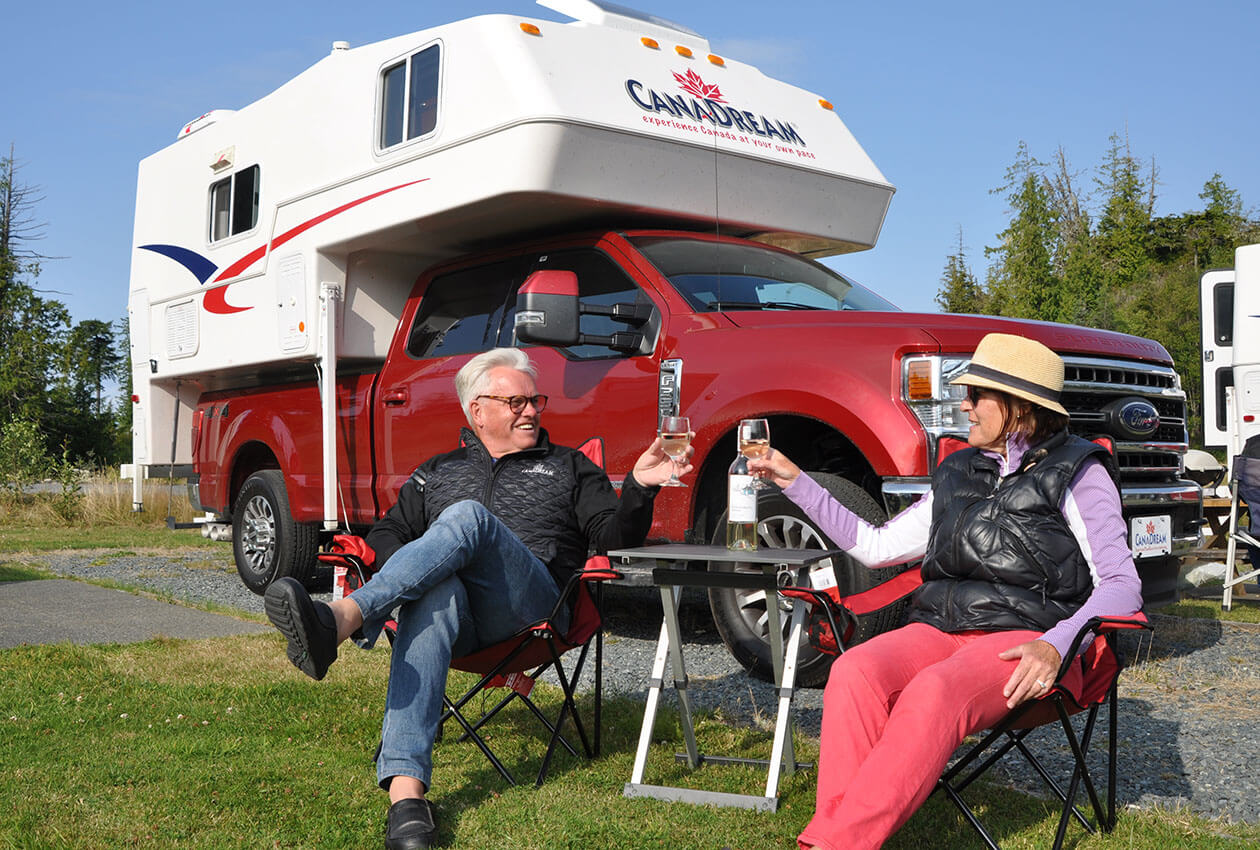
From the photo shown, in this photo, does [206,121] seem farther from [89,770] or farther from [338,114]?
[89,770]

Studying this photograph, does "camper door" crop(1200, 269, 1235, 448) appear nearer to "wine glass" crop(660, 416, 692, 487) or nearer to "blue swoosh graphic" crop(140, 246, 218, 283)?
"blue swoosh graphic" crop(140, 246, 218, 283)

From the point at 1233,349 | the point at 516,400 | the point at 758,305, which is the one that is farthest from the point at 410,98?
the point at 1233,349

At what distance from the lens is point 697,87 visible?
20.4 feet

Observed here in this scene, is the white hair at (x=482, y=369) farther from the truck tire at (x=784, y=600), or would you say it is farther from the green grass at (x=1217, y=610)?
the green grass at (x=1217, y=610)

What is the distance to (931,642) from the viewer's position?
2924 mm

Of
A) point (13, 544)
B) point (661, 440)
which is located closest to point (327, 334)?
point (661, 440)

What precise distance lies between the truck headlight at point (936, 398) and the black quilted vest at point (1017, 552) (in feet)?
4.45

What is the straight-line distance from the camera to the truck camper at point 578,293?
15.6ft

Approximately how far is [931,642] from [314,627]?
4.79 feet

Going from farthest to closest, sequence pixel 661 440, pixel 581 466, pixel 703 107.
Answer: pixel 703 107 → pixel 581 466 → pixel 661 440

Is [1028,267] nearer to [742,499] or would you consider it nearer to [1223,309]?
[1223,309]

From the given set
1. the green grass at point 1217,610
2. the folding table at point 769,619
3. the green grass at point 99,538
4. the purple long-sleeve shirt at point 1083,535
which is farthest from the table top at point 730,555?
the green grass at point 99,538

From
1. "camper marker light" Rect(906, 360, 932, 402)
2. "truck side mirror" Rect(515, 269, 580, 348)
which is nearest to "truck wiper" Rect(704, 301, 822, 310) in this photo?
"truck side mirror" Rect(515, 269, 580, 348)

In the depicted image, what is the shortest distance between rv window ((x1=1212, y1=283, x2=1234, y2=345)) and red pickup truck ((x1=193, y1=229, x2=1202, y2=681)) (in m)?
6.54
